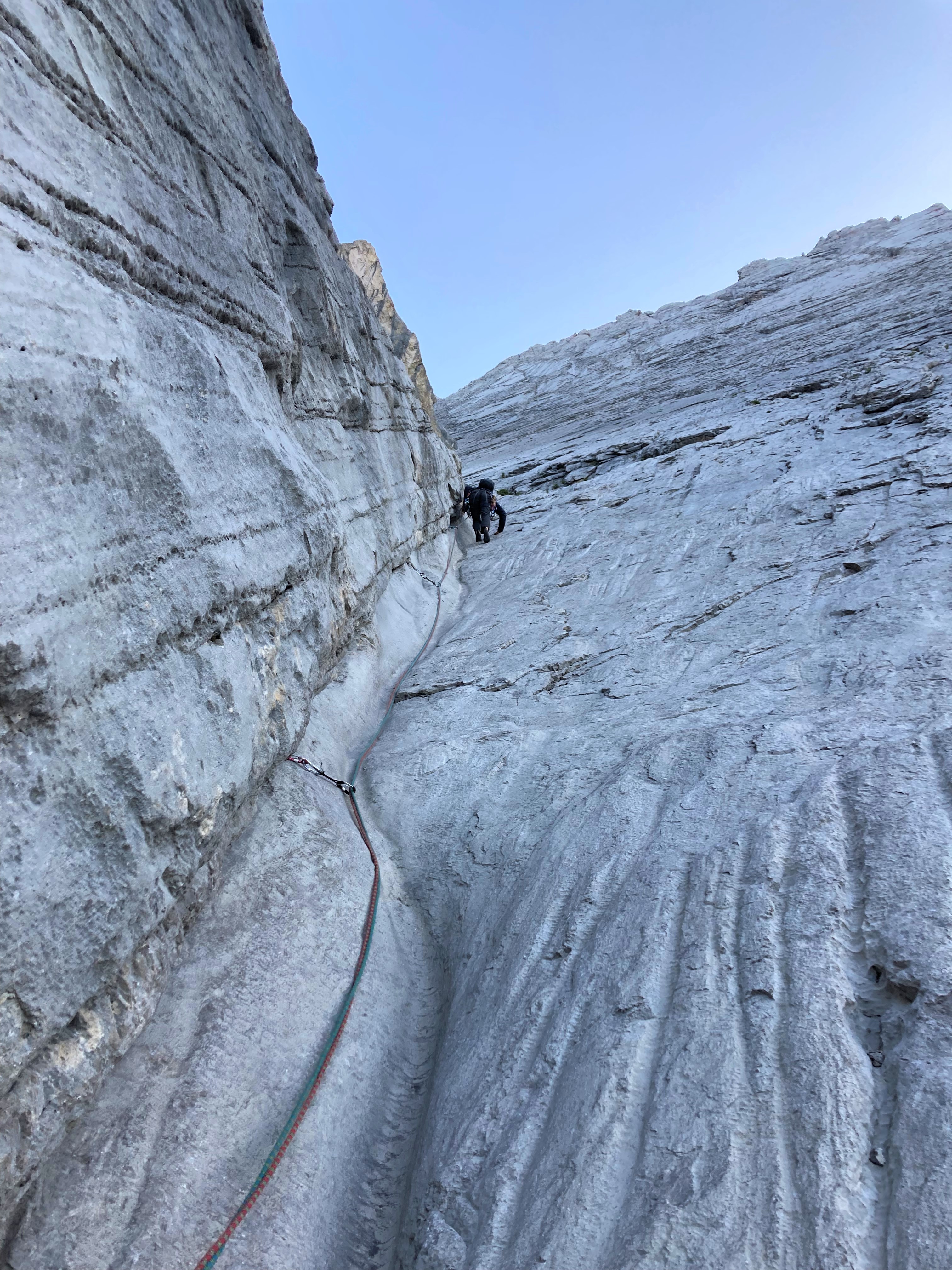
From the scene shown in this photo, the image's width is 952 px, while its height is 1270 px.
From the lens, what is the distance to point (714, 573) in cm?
741

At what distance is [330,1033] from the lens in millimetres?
3711

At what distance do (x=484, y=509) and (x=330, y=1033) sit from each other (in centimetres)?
1000

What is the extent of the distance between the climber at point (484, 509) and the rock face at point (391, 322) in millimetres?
2015

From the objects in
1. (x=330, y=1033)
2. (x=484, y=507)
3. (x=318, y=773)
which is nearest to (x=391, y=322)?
(x=484, y=507)

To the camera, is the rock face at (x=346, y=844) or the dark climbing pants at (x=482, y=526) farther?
the dark climbing pants at (x=482, y=526)

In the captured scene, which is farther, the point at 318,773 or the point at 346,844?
the point at 318,773

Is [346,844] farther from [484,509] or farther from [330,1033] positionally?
[484,509]

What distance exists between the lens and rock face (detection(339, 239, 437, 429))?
1684cm

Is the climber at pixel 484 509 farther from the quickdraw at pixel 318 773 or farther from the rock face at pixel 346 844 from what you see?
the quickdraw at pixel 318 773

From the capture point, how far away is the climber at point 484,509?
496 inches

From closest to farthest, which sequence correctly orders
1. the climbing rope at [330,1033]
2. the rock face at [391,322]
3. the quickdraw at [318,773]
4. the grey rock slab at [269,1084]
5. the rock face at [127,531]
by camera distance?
the rock face at [127,531] < the grey rock slab at [269,1084] < the climbing rope at [330,1033] < the quickdraw at [318,773] < the rock face at [391,322]

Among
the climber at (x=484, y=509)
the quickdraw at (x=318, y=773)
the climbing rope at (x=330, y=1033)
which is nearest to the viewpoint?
the climbing rope at (x=330, y=1033)

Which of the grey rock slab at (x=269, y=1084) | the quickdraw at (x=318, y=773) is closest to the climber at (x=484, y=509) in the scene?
the quickdraw at (x=318, y=773)

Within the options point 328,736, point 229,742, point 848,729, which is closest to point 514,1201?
point 229,742
